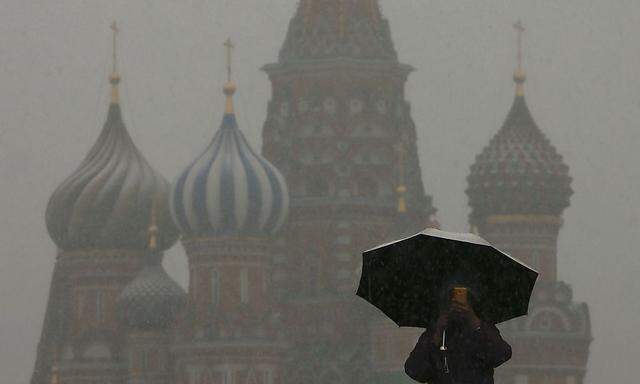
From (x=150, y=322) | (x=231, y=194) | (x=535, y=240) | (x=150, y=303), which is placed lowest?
(x=150, y=322)

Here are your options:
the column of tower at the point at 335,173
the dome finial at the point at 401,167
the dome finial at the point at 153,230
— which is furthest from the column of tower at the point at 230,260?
the dome finial at the point at 401,167

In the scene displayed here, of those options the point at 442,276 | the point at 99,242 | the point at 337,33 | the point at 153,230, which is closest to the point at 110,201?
the point at 99,242

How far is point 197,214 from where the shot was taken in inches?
2857

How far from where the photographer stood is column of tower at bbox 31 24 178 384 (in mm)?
75812

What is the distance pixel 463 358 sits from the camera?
6.69 metres

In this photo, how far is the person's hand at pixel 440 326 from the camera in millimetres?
6762

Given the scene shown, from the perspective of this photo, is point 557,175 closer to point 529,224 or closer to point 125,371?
point 529,224

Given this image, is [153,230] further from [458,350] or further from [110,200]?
[458,350]

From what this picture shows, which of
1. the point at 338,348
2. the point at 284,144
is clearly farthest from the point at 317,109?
the point at 338,348

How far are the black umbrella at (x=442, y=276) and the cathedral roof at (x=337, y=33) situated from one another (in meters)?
67.8

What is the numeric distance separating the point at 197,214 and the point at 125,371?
5966 mm

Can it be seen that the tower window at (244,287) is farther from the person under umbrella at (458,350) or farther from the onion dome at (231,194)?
the person under umbrella at (458,350)

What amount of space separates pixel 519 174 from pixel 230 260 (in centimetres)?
977

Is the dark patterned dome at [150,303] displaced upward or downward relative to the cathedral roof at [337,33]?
downward
